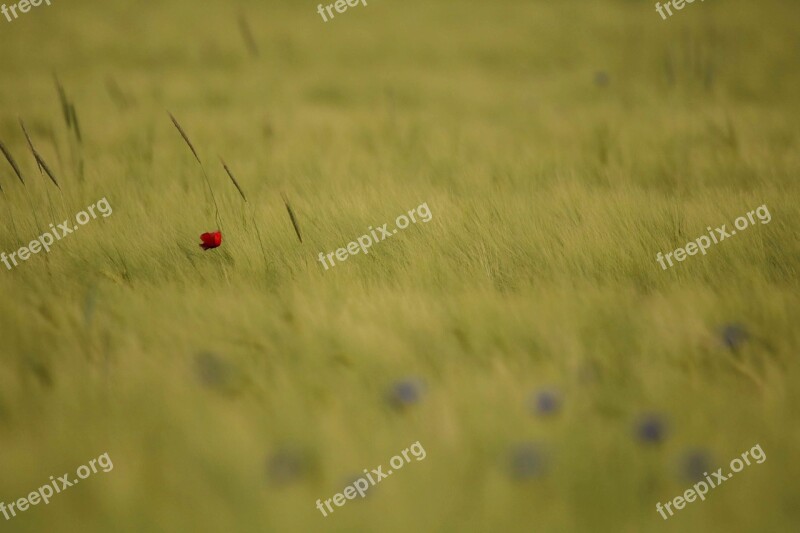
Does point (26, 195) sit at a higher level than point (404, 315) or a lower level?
higher

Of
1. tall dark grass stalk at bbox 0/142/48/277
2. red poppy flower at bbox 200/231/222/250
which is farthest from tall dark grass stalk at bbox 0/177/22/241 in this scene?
red poppy flower at bbox 200/231/222/250

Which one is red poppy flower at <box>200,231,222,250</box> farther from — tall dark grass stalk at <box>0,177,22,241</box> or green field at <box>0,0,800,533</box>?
tall dark grass stalk at <box>0,177,22,241</box>

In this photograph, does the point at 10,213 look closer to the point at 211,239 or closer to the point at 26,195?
the point at 26,195

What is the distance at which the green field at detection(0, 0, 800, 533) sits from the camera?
1246 mm

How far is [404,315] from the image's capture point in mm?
1688

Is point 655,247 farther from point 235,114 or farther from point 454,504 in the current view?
point 235,114

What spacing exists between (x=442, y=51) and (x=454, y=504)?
4.25 metres

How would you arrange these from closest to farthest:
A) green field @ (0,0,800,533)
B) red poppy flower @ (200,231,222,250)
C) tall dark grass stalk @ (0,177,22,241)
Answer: green field @ (0,0,800,533)
red poppy flower @ (200,231,222,250)
tall dark grass stalk @ (0,177,22,241)

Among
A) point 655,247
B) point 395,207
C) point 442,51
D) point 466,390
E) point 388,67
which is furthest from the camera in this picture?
point 442,51

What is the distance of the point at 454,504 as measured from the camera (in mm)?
1220

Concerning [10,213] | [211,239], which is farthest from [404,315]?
[10,213]

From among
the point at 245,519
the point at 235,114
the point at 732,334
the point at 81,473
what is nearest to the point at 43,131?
the point at 235,114

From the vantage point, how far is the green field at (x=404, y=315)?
125 centimetres

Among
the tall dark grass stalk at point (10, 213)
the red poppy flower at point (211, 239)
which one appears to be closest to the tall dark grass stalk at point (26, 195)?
the tall dark grass stalk at point (10, 213)
